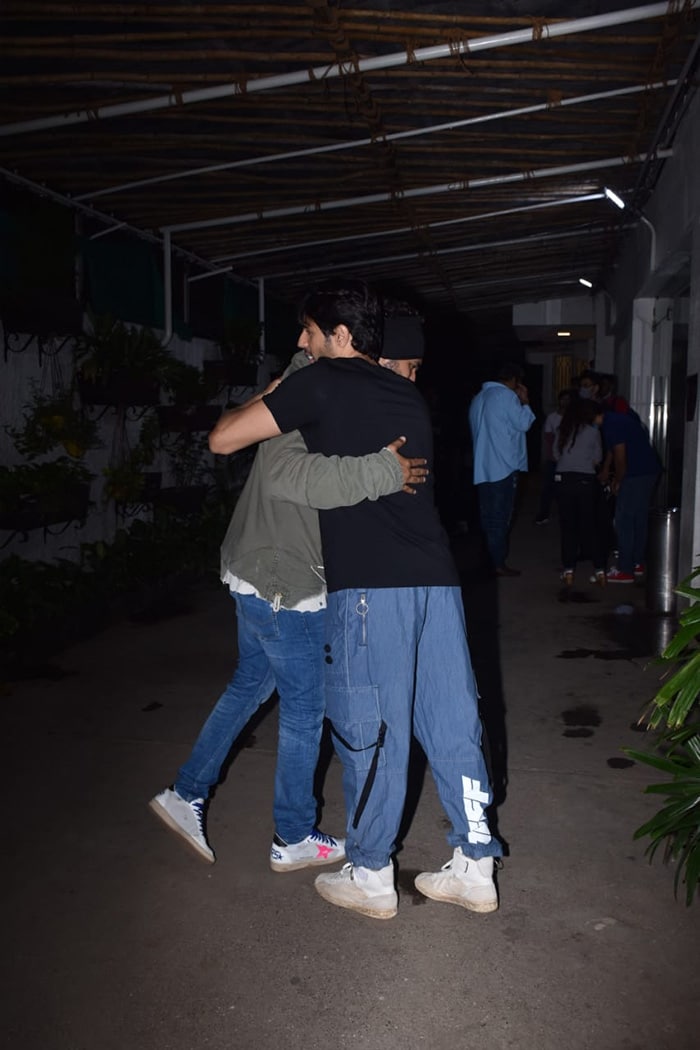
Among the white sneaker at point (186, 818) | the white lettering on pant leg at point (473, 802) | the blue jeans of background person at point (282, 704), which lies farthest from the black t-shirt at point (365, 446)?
the white sneaker at point (186, 818)

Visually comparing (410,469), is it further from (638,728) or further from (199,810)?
(638,728)

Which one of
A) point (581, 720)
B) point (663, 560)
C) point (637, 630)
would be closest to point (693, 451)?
point (663, 560)

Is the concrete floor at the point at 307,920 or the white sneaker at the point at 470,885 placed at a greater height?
the white sneaker at the point at 470,885

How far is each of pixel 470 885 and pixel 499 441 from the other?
198 inches

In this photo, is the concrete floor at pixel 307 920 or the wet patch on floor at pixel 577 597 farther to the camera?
the wet patch on floor at pixel 577 597

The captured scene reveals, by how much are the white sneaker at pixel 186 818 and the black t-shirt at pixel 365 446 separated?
103 centimetres

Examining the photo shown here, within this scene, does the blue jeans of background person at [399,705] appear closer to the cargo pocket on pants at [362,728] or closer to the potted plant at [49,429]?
the cargo pocket on pants at [362,728]

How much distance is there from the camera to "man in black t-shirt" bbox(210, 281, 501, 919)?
244 centimetres

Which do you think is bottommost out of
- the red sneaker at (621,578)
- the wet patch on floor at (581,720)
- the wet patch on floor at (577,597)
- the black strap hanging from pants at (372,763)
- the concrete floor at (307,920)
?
the concrete floor at (307,920)

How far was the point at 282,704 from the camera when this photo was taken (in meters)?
2.78

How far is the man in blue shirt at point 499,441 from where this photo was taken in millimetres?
7309

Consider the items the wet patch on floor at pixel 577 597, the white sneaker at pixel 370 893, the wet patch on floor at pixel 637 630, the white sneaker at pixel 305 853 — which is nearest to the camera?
the white sneaker at pixel 370 893

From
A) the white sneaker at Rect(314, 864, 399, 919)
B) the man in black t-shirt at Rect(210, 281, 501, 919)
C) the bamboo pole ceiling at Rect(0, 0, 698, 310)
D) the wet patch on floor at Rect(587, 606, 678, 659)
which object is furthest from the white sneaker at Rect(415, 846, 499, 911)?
the bamboo pole ceiling at Rect(0, 0, 698, 310)

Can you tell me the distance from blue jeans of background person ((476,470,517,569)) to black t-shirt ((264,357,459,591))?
4.99 metres
